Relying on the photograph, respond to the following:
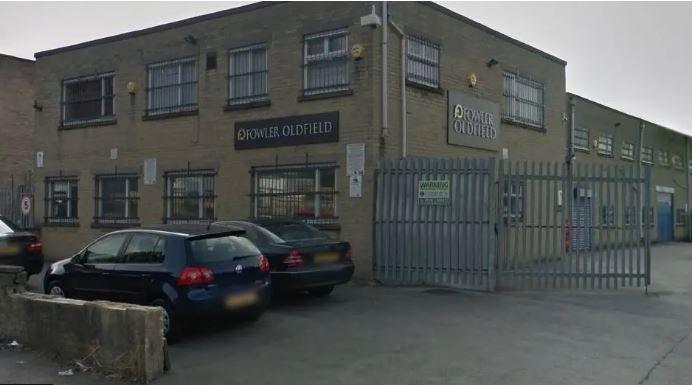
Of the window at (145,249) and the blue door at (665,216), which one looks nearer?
the window at (145,249)

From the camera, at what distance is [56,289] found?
29.8ft

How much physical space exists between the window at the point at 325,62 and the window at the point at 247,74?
1098 millimetres

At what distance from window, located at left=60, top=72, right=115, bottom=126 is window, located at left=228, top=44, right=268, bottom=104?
13.7 feet

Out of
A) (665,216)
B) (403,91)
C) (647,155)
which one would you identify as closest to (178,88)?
(403,91)

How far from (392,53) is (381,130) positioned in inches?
61.1

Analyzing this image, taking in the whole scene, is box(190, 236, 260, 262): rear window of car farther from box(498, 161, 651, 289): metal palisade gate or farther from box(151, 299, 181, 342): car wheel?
box(498, 161, 651, 289): metal palisade gate

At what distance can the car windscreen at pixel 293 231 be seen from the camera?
994cm

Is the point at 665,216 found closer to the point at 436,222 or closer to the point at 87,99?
the point at 436,222

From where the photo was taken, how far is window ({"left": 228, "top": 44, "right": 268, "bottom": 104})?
44.7 ft

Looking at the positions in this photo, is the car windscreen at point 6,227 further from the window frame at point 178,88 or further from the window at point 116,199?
the window frame at point 178,88

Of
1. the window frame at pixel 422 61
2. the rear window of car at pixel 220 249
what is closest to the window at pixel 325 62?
the window frame at pixel 422 61

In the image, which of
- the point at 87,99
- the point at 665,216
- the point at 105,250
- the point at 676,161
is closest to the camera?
the point at 105,250

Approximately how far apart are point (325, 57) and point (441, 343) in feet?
23.3

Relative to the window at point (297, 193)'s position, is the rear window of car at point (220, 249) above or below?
below
